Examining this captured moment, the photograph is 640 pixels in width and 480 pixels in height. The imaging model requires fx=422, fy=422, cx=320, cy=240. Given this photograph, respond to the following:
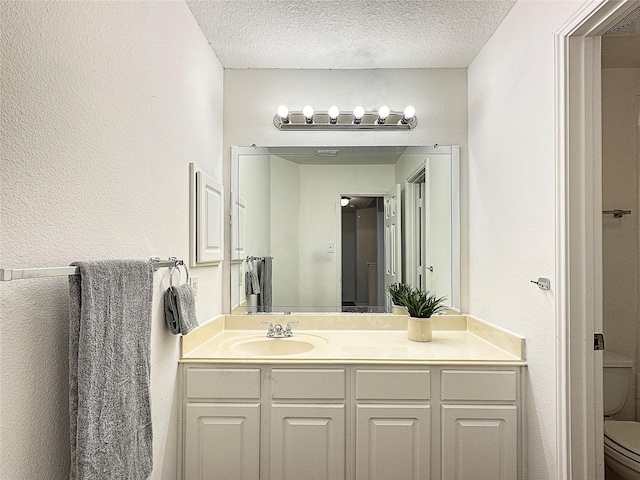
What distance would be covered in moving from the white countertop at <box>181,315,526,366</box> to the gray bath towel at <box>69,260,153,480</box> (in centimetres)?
63

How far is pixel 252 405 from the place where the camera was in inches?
72.7

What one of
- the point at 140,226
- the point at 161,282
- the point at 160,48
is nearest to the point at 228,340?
the point at 161,282

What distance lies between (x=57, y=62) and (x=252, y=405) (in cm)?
146

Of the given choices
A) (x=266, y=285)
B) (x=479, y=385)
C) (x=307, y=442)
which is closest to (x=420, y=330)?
(x=479, y=385)

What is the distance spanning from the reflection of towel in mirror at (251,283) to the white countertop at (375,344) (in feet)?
0.59

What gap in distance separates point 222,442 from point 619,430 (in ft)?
5.95

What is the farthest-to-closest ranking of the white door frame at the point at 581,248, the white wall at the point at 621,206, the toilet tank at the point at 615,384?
the white wall at the point at 621,206 → the toilet tank at the point at 615,384 → the white door frame at the point at 581,248

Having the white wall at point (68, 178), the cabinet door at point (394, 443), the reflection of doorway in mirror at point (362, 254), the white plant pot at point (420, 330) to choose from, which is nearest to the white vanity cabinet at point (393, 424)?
the cabinet door at point (394, 443)

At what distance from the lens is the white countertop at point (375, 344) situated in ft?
6.10

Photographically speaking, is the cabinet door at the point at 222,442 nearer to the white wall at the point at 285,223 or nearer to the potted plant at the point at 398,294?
the white wall at the point at 285,223

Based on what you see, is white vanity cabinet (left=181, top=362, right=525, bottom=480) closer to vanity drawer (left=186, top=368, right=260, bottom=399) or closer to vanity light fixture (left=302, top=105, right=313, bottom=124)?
vanity drawer (left=186, top=368, right=260, bottom=399)

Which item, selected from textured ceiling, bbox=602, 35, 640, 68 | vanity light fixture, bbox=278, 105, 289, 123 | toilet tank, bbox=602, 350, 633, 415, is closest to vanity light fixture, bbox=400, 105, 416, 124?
vanity light fixture, bbox=278, 105, 289, 123

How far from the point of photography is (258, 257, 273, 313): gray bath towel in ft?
8.21

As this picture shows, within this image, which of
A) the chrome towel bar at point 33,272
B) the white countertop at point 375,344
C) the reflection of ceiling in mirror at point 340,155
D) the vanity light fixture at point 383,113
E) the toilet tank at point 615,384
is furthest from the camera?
the reflection of ceiling in mirror at point 340,155
